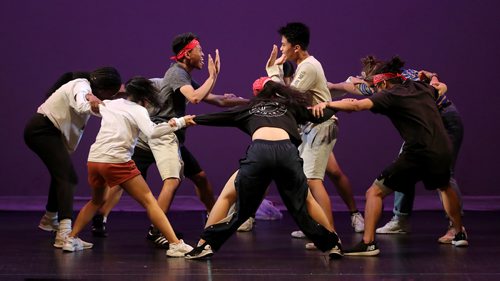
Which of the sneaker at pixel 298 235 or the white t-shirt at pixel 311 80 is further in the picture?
the sneaker at pixel 298 235

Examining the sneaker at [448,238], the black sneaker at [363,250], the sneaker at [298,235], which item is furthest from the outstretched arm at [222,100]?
the sneaker at [448,238]

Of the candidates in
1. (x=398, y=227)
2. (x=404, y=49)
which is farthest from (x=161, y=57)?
(x=398, y=227)

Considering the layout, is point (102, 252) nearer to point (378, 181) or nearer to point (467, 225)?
point (378, 181)

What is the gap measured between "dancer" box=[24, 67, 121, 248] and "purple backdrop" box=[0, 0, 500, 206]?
1.95 meters

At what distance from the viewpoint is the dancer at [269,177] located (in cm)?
492

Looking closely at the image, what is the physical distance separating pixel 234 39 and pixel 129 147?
2.71 metres

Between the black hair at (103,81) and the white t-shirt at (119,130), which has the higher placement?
the black hair at (103,81)

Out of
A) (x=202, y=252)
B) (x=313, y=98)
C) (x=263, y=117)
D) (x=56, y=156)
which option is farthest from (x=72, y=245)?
(x=313, y=98)

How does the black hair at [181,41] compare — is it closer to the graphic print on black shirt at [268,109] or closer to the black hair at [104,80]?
the black hair at [104,80]

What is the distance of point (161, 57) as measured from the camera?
25.4ft

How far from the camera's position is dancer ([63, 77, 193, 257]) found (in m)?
5.16

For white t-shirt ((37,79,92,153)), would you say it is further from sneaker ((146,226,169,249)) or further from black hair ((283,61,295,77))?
black hair ((283,61,295,77))

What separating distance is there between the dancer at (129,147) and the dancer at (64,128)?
0.34 m

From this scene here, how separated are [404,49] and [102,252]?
354 centimetres
